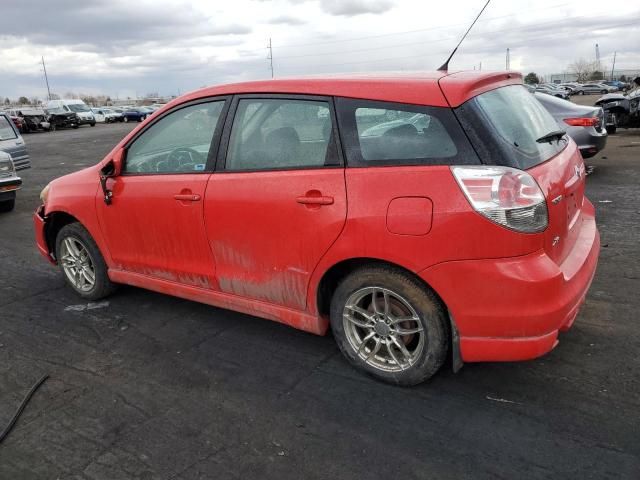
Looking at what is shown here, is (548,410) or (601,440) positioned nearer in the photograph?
(601,440)

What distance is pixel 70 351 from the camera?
3.79 m

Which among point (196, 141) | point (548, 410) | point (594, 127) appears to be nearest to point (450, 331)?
point (548, 410)

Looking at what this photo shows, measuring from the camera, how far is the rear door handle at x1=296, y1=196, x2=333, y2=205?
118 inches

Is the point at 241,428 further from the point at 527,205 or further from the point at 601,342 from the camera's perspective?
the point at 601,342

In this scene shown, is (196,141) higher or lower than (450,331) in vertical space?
higher

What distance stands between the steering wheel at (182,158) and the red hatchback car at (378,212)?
1cm

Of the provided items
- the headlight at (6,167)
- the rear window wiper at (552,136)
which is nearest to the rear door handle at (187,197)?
the rear window wiper at (552,136)

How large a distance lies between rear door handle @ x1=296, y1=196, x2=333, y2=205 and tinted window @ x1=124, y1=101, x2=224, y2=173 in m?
0.89

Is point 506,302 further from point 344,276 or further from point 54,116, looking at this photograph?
point 54,116

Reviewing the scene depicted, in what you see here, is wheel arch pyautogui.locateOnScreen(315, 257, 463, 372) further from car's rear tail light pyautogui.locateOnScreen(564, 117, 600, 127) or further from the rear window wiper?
car's rear tail light pyautogui.locateOnScreen(564, 117, 600, 127)

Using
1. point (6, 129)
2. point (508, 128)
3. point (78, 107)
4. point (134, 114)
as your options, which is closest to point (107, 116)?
point (134, 114)

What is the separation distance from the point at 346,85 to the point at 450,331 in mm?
1482

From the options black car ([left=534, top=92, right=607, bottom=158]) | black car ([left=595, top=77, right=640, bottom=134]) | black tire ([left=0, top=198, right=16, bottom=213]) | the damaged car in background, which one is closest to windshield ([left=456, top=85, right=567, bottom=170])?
black car ([left=534, top=92, right=607, bottom=158])

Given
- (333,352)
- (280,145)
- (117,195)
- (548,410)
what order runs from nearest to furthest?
(548,410)
(280,145)
(333,352)
(117,195)
